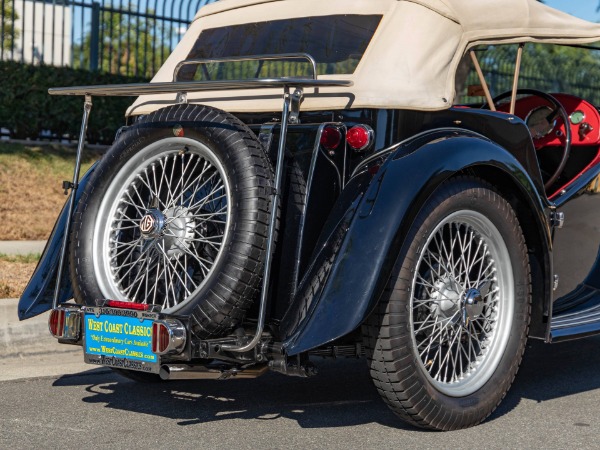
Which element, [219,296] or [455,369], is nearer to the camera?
[219,296]

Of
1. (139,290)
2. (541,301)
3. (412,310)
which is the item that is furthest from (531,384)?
(139,290)

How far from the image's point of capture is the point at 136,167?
15.3 feet

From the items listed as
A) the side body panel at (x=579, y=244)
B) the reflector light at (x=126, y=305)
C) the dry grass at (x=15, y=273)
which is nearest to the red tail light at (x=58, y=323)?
the reflector light at (x=126, y=305)

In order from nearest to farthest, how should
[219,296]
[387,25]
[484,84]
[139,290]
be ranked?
[219,296], [139,290], [387,25], [484,84]

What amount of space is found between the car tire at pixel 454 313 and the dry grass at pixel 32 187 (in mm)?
6172

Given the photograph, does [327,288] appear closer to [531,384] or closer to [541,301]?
[541,301]

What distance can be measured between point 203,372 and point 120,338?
372mm

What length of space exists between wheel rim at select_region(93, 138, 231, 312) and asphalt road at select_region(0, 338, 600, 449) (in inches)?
22.9

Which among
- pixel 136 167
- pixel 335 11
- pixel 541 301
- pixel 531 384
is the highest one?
pixel 335 11

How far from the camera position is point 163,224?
4461 millimetres

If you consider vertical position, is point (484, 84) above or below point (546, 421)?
above

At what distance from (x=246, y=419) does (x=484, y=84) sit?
2.18m

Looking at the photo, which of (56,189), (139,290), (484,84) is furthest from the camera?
(56,189)

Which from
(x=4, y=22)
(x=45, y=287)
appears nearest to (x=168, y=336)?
(x=45, y=287)
